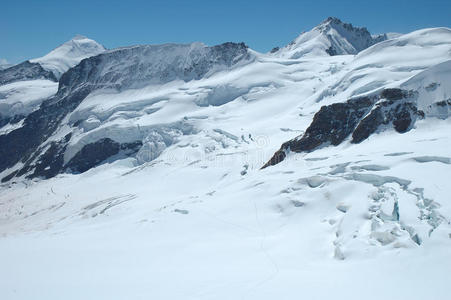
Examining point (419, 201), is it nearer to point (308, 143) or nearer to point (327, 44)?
point (308, 143)

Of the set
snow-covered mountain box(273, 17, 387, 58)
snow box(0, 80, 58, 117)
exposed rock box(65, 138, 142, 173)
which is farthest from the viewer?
snow box(0, 80, 58, 117)

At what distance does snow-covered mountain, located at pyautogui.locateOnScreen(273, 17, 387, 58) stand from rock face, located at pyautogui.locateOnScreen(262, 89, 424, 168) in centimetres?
9100

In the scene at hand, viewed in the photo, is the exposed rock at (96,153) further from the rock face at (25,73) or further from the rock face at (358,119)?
the rock face at (25,73)

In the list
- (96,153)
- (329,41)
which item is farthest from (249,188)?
(329,41)

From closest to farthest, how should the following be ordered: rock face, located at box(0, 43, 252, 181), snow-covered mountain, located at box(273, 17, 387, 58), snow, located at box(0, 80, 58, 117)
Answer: rock face, located at box(0, 43, 252, 181) < snow-covered mountain, located at box(273, 17, 387, 58) < snow, located at box(0, 80, 58, 117)

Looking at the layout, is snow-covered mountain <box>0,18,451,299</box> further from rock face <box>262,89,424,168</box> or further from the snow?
the snow

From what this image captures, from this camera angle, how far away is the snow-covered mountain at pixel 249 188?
1570 centimetres

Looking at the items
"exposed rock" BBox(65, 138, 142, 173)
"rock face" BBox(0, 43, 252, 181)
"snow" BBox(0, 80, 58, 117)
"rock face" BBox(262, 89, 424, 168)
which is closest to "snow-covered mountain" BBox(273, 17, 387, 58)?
"rock face" BBox(0, 43, 252, 181)

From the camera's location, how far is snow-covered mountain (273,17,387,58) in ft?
437

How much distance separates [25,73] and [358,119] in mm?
166225

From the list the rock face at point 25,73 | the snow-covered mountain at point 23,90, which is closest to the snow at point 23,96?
the snow-covered mountain at point 23,90

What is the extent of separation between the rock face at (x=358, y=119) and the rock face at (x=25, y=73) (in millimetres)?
155229

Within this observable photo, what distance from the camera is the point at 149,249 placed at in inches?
863

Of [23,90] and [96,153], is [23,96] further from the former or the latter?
[96,153]
